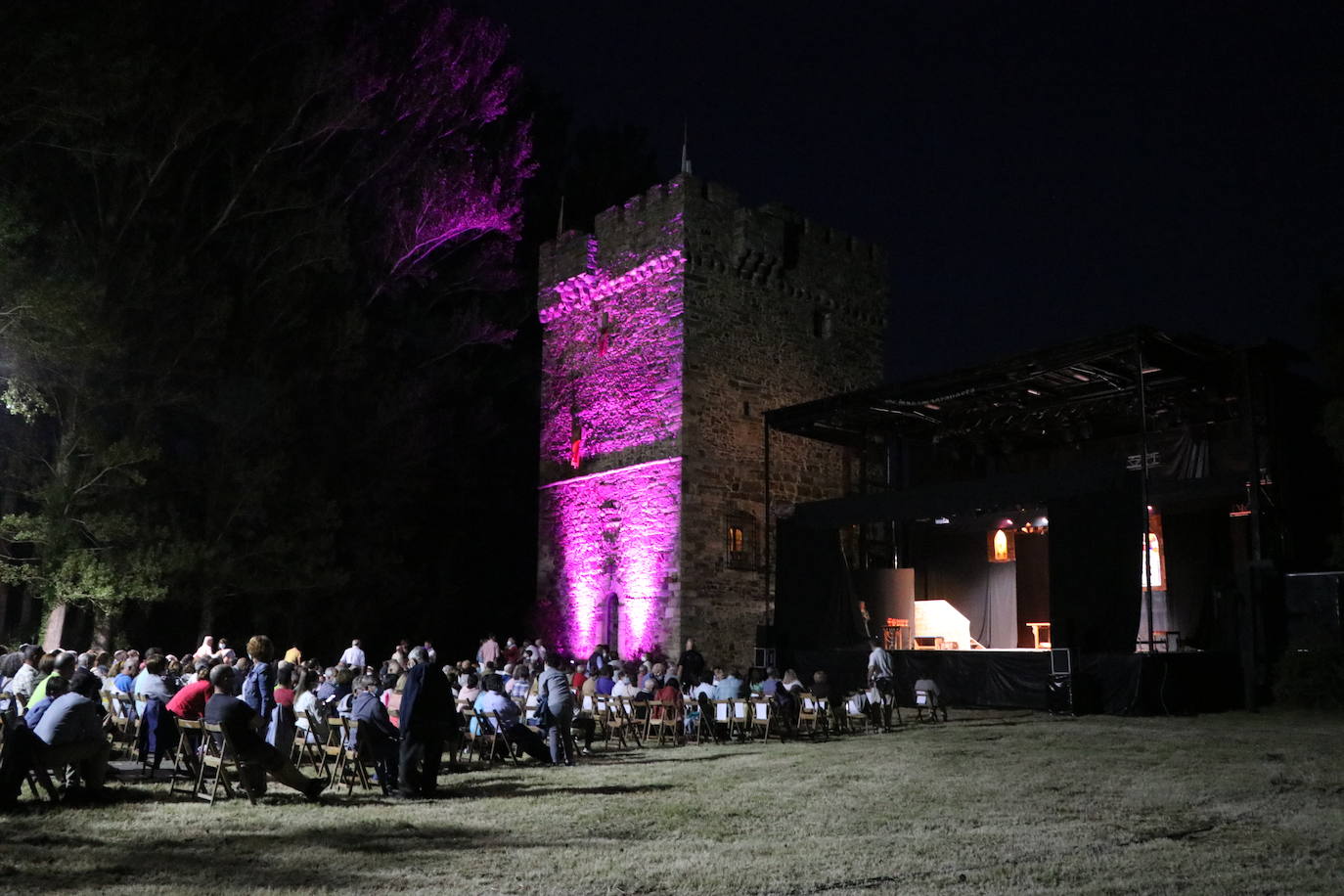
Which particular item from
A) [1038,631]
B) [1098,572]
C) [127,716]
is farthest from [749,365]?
[127,716]

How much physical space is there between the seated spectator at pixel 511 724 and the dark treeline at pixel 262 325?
7.50 metres

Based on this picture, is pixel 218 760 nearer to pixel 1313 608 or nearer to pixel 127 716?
pixel 127 716

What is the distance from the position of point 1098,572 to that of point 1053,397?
4.31 meters

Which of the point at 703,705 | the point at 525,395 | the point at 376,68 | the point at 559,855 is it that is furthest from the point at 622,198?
the point at 559,855

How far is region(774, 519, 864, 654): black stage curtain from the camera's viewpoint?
1816 cm

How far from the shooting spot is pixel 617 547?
65.4ft

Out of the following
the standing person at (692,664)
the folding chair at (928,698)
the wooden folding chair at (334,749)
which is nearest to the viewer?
the wooden folding chair at (334,749)

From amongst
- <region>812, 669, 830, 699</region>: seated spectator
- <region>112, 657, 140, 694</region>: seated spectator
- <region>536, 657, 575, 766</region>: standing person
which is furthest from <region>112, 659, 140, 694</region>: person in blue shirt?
<region>812, 669, 830, 699</region>: seated spectator

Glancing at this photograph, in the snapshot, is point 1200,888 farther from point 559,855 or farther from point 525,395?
point 525,395

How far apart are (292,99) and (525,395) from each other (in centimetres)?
946

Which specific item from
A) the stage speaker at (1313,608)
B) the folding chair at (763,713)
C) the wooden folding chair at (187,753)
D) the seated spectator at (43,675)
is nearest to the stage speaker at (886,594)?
the stage speaker at (1313,608)

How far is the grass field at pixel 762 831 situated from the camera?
190 inches

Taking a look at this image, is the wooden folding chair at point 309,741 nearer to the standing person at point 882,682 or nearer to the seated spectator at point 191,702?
the seated spectator at point 191,702

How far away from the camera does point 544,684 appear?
9.66 m
